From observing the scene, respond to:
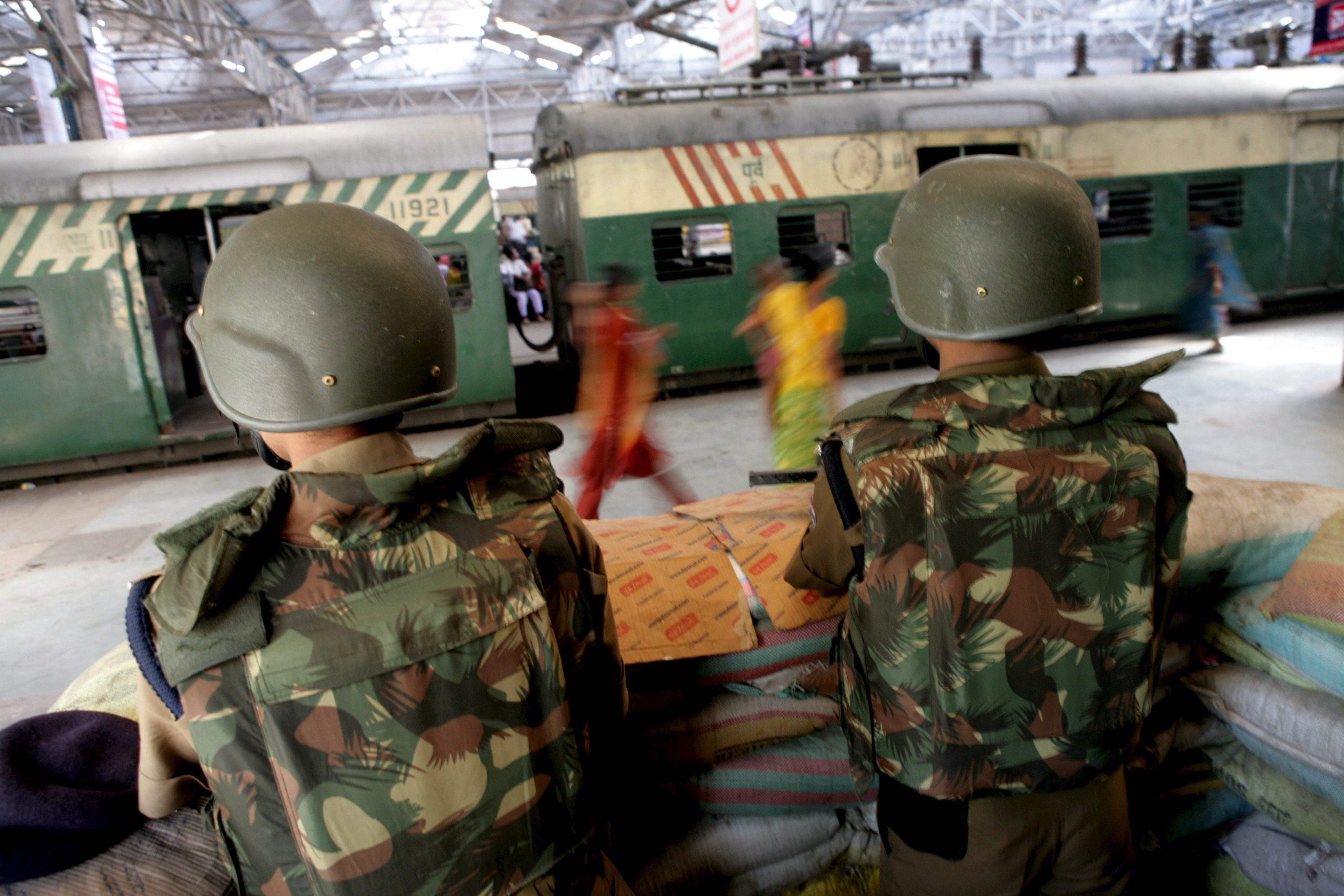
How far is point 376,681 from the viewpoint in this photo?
42.3 inches

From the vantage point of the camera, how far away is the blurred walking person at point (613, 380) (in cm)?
398

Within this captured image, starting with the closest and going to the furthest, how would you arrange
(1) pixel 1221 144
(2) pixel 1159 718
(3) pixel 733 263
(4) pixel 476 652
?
(4) pixel 476 652, (2) pixel 1159 718, (3) pixel 733 263, (1) pixel 1221 144

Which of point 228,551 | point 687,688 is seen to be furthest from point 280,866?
point 687,688

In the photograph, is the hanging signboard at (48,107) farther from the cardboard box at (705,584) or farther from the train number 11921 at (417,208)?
the cardboard box at (705,584)

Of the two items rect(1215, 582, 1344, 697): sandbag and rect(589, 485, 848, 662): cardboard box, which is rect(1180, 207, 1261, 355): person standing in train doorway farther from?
rect(589, 485, 848, 662): cardboard box

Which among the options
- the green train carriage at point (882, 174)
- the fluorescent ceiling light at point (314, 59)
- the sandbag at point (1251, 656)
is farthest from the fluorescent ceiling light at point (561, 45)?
the sandbag at point (1251, 656)

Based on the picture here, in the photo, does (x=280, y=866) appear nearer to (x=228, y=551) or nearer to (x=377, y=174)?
(x=228, y=551)

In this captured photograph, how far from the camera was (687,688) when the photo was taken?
193cm

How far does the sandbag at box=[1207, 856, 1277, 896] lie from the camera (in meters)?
1.78

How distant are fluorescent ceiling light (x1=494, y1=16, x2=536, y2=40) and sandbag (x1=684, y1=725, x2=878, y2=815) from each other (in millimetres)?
19866

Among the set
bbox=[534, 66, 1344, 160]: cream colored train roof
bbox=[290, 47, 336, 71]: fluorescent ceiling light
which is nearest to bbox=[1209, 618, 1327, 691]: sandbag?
bbox=[534, 66, 1344, 160]: cream colored train roof

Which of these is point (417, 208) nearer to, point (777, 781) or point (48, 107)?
point (777, 781)

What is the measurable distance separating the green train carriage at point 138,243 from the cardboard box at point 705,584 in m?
5.00

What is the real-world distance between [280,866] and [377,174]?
6.65m
